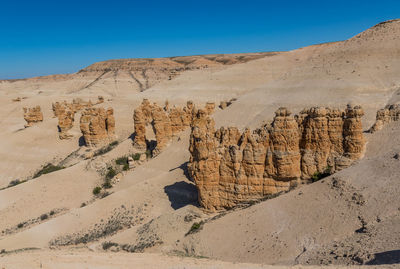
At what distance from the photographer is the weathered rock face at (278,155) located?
53.8ft

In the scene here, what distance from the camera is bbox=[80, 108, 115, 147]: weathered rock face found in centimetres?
3541

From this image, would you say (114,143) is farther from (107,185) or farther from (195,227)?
(195,227)

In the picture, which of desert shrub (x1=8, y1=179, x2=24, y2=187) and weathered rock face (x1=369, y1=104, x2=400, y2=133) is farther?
desert shrub (x1=8, y1=179, x2=24, y2=187)

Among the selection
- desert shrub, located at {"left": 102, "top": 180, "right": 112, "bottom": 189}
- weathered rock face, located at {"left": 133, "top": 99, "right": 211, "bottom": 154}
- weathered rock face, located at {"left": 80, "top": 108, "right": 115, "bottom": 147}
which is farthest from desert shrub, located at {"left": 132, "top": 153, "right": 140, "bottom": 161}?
weathered rock face, located at {"left": 80, "top": 108, "right": 115, "bottom": 147}

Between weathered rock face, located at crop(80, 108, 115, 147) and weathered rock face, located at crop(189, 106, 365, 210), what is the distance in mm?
22032

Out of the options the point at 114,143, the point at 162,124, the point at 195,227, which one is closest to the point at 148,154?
the point at 162,124

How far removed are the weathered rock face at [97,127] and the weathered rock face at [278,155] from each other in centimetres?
2203

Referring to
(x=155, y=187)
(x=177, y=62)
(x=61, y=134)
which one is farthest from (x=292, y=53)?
(x=177, y=62)

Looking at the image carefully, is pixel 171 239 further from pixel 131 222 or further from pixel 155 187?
pixel 155 187

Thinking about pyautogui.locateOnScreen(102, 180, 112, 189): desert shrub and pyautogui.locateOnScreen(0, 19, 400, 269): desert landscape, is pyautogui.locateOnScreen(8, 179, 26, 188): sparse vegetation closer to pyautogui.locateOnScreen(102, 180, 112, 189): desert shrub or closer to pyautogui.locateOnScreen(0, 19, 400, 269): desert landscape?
pyautogui.locateOnScreen(0, 19, 400, 269): desert landscape

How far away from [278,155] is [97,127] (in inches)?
1002

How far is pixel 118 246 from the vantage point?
1593cm

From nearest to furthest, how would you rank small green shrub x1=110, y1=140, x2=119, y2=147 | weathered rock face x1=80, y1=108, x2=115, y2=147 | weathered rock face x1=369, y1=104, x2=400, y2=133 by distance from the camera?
weathered rock face x1=369, y1=104, x2=400, y2=133 < weathered rock face x1=80, y1=108, x2=115, y2=147 < small green shrub x1=110, y1=140, x2=119, y2=147

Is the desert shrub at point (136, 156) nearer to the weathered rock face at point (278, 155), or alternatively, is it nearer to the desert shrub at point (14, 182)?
the desert shrub at point (14, 182)
